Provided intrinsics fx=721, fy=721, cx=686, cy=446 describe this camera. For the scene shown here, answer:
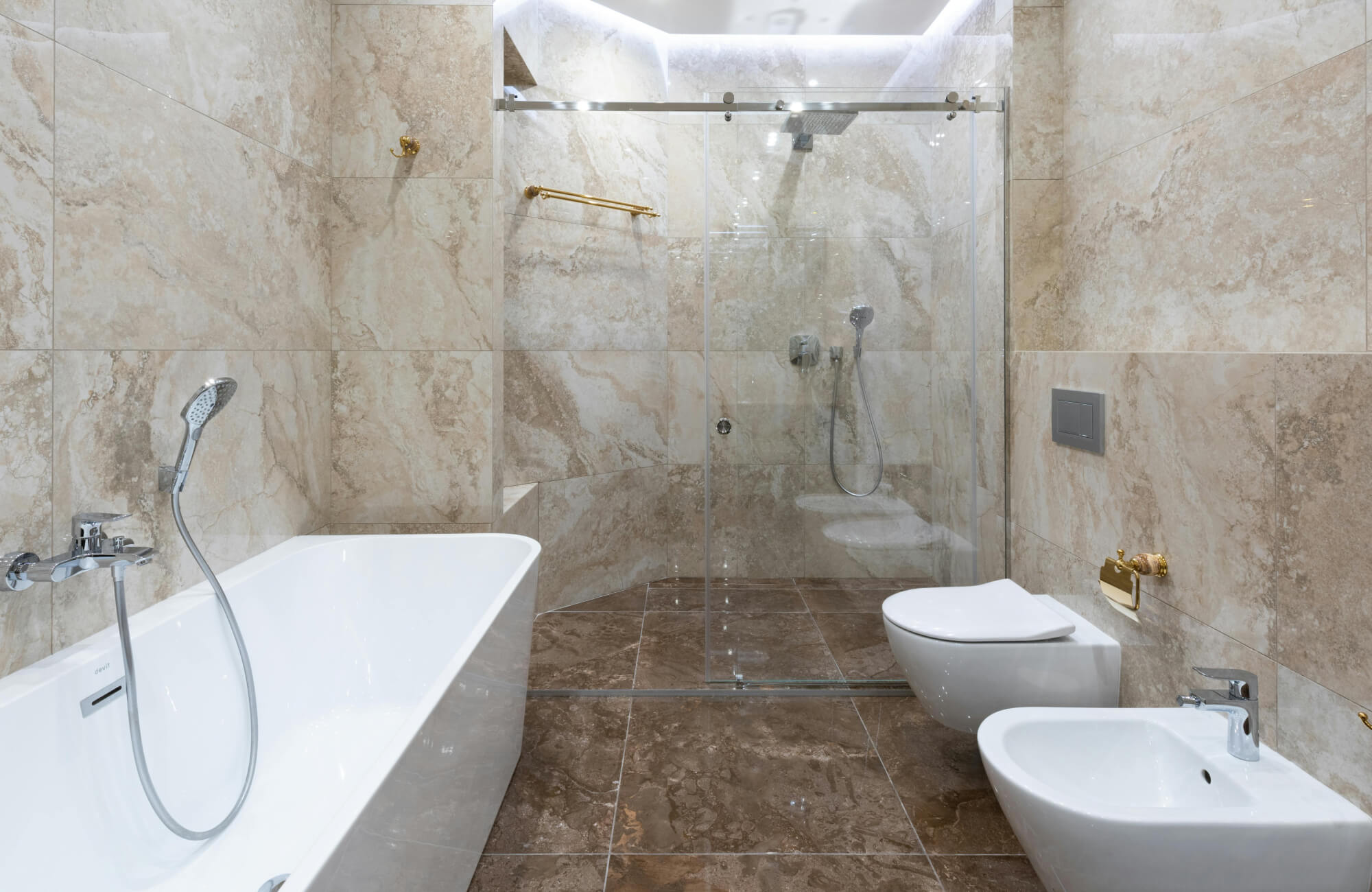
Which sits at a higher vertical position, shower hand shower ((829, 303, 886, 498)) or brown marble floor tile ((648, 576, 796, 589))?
shower hand shower ((829, 303, 886, 498))

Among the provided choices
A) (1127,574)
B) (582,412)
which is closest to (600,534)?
(582,412)

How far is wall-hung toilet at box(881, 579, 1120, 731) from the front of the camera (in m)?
1.87

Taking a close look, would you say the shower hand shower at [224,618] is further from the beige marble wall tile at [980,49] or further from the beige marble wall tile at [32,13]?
the beige marble wall tile at [980,49]

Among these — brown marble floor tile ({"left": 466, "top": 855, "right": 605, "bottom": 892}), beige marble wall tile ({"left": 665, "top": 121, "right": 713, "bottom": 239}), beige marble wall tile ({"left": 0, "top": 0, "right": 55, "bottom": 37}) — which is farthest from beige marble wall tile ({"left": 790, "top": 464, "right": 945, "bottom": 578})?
beige marble wall tile ({"left": 0, "top": 0, "right": 55, "bottom": 37})

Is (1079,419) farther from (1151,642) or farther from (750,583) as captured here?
(750,583)

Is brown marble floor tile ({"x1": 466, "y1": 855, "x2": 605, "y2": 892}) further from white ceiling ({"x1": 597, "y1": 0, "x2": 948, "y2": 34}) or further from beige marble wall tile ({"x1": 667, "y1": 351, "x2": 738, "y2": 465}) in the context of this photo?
white ceiling ({"x1": 597, "y1": 0, "x2": 948, "y2": 34})

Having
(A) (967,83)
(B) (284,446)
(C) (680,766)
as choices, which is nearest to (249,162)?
(B) (284,446)

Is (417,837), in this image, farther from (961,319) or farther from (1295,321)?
(961,319)

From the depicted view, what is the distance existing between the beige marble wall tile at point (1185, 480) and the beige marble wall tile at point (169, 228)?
2302mm

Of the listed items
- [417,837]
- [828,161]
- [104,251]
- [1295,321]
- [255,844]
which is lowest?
[255,844]

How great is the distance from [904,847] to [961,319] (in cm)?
166

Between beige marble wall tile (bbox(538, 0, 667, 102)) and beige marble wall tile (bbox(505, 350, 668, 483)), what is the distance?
127 cm

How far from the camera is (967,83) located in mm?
2676

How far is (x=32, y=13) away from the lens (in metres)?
1.27
